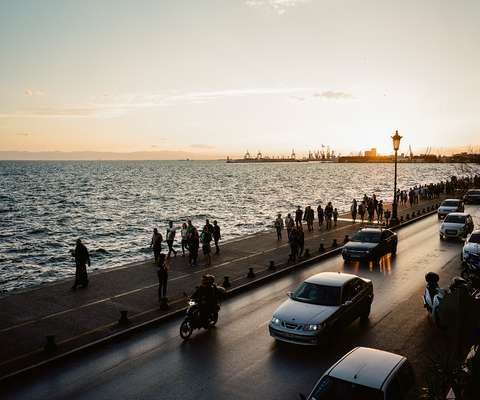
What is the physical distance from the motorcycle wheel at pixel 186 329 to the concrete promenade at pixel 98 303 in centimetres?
141

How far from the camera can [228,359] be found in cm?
1027

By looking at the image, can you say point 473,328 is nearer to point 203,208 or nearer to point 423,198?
point 423,198

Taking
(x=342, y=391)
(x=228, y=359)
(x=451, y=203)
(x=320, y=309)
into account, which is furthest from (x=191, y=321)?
(x=451, y=203)

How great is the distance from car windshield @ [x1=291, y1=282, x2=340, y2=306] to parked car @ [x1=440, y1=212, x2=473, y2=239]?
17277 mm

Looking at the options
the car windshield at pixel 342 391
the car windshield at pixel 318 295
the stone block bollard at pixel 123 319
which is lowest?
the stone block bollard at pixel 123 319

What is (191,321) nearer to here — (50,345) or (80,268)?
(50,345)

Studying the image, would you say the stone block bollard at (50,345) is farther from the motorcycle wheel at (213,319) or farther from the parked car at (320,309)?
the parked car at (320,309)

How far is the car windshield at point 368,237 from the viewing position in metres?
21.3

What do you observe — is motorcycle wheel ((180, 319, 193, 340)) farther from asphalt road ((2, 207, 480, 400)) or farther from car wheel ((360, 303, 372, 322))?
car wheel ((360, 303, 372, 322))

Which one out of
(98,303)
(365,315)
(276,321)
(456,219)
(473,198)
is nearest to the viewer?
(276,321)

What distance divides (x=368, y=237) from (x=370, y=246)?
110 cm

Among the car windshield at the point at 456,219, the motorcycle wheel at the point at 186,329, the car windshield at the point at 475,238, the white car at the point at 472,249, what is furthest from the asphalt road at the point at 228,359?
the car windshield at the point at 456,219

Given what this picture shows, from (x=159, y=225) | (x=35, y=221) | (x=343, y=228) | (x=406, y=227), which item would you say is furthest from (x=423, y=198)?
(x=35, y=221)

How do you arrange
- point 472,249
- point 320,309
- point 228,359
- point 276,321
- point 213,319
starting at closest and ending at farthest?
1. point 228,359
2. point 276,321
3. point 320,309
4. point 213,319
5. point 472,249
